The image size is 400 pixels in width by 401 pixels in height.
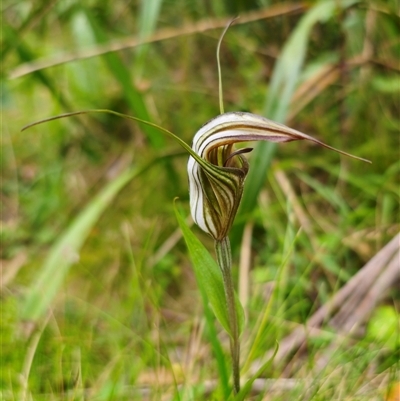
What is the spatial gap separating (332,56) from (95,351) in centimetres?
102

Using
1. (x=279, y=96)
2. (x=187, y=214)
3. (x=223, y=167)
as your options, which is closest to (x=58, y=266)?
(x=187, y=214)

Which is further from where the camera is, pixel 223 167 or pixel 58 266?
pixel 58 266

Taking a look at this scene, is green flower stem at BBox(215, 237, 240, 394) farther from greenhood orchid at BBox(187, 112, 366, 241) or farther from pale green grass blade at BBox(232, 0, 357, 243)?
pale green grass blade at BBox(232, 0, 357, 243)

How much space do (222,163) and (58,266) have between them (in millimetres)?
667

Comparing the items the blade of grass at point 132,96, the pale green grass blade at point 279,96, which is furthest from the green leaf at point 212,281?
the blade of grass at point 132,96

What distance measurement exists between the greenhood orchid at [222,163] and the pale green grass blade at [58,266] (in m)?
0.49

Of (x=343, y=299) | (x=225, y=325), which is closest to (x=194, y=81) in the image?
(x=343, y=299)

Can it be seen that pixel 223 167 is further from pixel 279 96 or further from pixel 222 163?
pixel 279 96

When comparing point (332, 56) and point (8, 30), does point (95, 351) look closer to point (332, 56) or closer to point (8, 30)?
point (8, 30)

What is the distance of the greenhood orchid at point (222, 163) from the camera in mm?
334

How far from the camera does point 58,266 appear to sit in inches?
37.5

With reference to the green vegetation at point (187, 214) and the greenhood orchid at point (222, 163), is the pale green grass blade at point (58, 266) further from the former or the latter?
the greenhood orchid at point (222, 163)

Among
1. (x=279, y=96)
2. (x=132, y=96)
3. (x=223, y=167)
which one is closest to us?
(x=223, y=167)

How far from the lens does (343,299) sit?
2.56 ft
